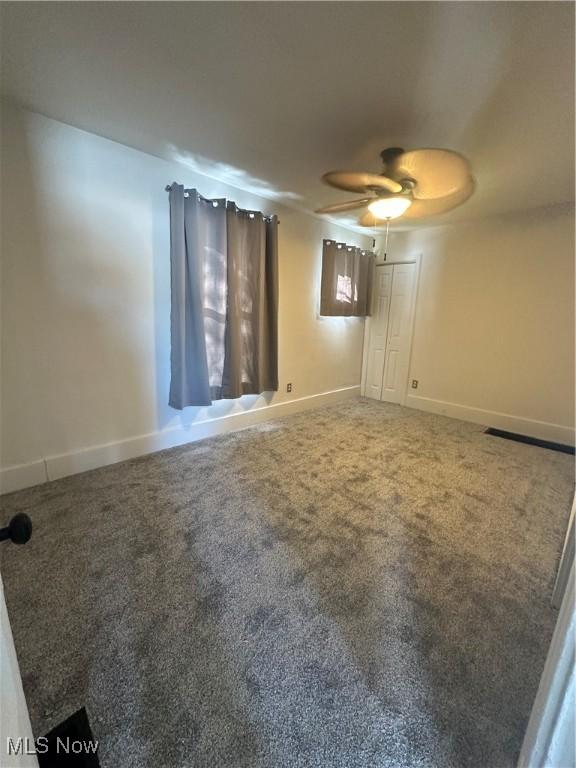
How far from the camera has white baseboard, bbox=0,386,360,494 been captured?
2064 millimetres

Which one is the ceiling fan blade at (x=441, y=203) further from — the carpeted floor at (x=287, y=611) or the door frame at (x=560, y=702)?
the door frame at (x=560, y=702)

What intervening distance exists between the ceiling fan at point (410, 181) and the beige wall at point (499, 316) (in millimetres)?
1300

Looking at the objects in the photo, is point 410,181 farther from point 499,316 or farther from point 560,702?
point 560,702

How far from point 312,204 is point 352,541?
3032mm

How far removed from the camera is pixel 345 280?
12.9 feet

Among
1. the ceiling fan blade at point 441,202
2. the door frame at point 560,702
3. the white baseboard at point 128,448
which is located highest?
the ceiling fan blade at point 441,202

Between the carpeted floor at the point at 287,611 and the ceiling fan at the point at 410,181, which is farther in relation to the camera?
the ceiling fan at the point at 410,181

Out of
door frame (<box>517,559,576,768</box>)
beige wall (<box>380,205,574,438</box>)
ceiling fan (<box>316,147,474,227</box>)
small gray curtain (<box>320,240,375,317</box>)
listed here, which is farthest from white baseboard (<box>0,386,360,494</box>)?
door frame (<box>517,559,576,768</box>)

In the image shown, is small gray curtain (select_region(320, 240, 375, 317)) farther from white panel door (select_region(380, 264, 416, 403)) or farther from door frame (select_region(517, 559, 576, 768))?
door frame (select_region(517, 559, 576, 768))

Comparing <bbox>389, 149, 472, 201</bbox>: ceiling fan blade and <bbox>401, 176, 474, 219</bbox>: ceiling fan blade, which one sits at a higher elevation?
<bbox>401, 176, 474, 219</bbox>: ceiling fan blade

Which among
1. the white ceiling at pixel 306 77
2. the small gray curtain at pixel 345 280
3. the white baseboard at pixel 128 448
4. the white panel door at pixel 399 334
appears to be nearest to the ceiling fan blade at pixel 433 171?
the white ceiling at pixel 306 77

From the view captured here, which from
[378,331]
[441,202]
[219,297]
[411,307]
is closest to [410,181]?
[441,202]

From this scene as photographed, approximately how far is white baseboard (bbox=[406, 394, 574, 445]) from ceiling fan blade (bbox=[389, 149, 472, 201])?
7.89 ft

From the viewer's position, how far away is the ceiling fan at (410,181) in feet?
5.78
